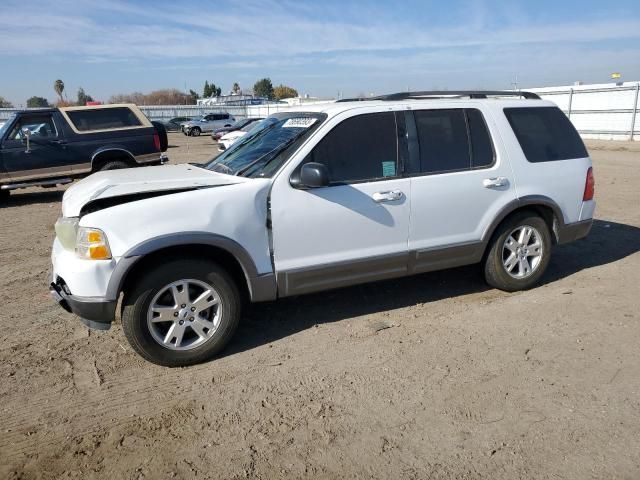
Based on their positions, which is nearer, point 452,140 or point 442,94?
point 452,140

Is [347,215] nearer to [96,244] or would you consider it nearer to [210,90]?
[96,244]

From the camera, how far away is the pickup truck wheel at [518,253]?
509 cm

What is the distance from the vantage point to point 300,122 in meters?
4.50

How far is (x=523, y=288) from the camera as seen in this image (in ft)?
17.4

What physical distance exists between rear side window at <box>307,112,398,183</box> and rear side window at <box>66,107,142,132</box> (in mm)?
8729

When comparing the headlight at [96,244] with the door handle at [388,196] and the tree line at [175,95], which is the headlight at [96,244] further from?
the tree line at [175,95]

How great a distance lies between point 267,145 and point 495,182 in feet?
6.95

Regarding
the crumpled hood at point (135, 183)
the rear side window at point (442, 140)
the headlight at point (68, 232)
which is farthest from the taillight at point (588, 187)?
the headlight at point (68, 232)

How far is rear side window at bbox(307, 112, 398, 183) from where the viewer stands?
166 inches

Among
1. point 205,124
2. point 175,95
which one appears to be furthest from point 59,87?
point 205,124

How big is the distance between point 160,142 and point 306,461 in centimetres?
1029

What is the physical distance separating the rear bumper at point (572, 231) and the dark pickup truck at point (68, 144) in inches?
330

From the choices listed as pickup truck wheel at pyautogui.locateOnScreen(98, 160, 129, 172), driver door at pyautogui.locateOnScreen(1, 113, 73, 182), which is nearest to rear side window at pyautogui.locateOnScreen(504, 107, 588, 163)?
pickup truck wheel at pyautogui.locateOnScreen(98, 160, 129, 172)

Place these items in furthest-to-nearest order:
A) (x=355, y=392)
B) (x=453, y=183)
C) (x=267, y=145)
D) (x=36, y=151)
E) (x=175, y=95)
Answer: (x=175, y=95)
(x=36, y=151)
(x=453, y=183)
(x=267, y=145)
(x=355, y=392)
